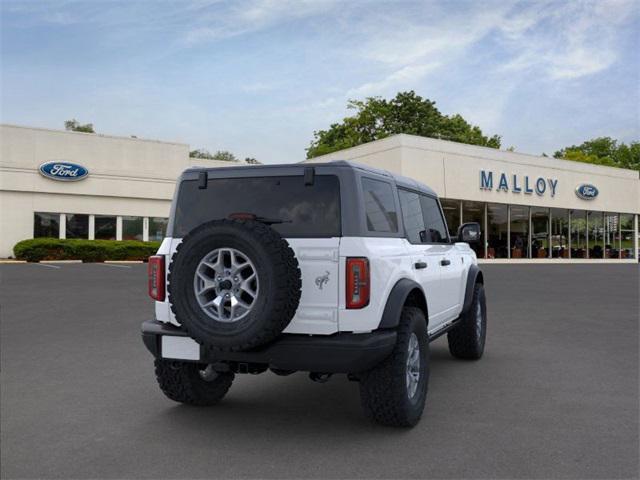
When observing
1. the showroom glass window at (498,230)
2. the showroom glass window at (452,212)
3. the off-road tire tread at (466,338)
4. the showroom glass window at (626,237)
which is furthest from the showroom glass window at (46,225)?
the showroom glass window at (626,237)

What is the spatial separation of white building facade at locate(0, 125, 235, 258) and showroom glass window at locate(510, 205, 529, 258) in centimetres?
2259

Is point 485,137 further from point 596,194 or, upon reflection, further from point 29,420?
point 29,420

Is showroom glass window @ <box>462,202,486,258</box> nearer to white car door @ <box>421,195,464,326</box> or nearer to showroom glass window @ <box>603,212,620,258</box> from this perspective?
showroom glass window @ <box>603,212,620,258</box>

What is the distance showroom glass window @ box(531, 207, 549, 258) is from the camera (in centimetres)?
4237

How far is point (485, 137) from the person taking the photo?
70000mm

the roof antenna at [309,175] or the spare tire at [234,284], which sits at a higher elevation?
the roof antenna at [309,175]

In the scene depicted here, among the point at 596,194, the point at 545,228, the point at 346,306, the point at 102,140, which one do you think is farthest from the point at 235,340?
the point at 596,194

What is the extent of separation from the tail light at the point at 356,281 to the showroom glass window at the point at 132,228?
35.5 m

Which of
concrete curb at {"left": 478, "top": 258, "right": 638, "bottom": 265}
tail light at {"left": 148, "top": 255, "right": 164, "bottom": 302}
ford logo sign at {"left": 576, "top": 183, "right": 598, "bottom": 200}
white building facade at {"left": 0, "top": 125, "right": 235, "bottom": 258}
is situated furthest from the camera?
ford logo sign at {"left": 576, "top": 183, "right": 598, "bottom": 200}

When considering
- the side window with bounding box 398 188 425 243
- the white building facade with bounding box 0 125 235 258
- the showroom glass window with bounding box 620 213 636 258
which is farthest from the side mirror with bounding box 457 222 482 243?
the showroom glass window with bounding box 620 213 636 258

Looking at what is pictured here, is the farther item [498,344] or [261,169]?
[498,344]

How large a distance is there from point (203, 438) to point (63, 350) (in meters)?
3.94

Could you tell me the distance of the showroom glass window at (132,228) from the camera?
123ft

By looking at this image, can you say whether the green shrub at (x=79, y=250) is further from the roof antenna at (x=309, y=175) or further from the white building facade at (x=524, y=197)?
the roof antenna at (x=309, y=175)
